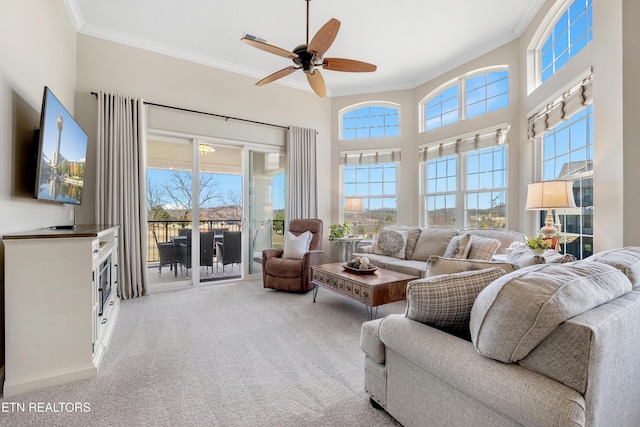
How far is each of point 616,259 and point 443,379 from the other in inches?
42.6

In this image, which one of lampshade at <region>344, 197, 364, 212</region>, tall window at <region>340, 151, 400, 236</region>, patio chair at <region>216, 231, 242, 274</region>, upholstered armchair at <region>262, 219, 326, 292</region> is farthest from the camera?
tall window at <region>340, 151, 400, 236</region>

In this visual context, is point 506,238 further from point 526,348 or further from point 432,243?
point 526,348

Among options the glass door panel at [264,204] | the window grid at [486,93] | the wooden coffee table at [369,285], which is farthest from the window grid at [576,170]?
the glass door panel at [264,204]

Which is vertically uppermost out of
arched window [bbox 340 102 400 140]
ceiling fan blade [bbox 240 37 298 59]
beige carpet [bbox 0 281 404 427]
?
arched window [bbox 340 102 400 140]

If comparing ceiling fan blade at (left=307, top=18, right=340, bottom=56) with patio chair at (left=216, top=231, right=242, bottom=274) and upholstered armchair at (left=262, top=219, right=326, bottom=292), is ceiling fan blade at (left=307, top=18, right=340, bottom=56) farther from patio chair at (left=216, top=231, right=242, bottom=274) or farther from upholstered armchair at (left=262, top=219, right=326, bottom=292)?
patio chair at (left=216, top=231, right=242, bottom=274)

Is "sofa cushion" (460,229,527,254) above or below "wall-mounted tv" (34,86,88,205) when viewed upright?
below

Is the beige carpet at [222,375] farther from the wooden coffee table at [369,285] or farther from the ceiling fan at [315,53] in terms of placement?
the ceiling fan at [315,53]

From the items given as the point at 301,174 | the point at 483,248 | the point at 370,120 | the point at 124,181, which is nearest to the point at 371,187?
the point at 370,120

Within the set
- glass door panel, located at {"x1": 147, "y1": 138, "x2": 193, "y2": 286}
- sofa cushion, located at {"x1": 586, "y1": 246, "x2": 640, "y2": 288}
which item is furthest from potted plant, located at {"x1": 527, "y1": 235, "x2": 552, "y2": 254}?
glass door panel, located at {"x1": 147, "y1": 138, "x2": 193, "y2": 286}

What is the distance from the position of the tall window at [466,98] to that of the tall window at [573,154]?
0.96 meters

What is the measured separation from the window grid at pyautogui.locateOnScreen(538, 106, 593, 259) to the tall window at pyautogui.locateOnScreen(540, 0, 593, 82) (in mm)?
658

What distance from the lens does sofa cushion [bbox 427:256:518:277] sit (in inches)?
64.6

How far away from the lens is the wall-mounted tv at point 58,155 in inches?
84.6

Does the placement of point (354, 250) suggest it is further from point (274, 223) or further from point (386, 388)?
point (386, 388)
